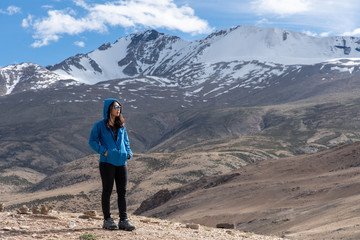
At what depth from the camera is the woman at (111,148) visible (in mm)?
8969

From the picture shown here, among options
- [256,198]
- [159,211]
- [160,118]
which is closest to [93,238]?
[256,198]

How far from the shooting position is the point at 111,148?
29.4 feet

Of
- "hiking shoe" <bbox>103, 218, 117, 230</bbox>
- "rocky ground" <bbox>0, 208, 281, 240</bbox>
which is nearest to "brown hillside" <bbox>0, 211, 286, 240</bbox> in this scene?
"rocky ground" <bbox>0, 208, 281, 240</bbox>

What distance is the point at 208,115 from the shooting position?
14975 centimetres

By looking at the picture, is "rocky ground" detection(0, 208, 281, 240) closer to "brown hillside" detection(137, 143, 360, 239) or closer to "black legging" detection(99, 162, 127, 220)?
"black legging" detection(99, 162, 127, 220)

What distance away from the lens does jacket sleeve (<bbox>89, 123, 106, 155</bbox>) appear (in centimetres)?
885

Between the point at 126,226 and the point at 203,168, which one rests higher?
the point at 126,226

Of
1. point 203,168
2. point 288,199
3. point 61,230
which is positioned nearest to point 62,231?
point 61,230

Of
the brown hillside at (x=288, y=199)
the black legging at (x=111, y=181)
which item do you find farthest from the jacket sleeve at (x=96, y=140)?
the brown hillside at (x=288, y=199)

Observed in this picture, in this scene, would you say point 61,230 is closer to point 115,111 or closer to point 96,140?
point 96,140

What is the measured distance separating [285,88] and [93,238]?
19703 cm

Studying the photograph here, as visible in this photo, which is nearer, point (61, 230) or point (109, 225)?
point (61, 230)

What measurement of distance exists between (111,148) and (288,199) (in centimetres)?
2239

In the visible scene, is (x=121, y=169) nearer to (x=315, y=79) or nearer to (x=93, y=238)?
(x=93, y=238)
